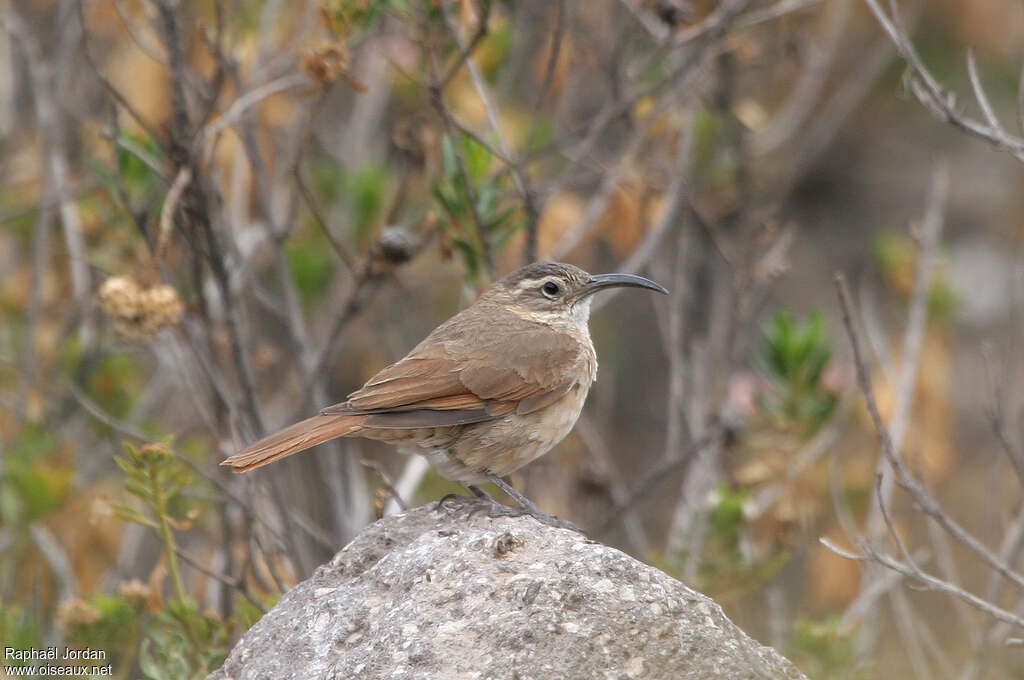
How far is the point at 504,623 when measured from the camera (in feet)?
10.6

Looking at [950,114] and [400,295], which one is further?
[400,295]

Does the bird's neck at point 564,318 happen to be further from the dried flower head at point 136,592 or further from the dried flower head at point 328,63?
the dried flower head at point 136,592

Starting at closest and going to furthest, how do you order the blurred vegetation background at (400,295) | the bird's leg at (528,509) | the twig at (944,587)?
the twig at (944,587), the bird's leg at (528,509), the blurred vegetation background at (400,295)

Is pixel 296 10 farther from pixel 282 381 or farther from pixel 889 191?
pixel 889 191

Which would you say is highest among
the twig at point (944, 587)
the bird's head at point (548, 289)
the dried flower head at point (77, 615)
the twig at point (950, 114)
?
the twig at point (950, 114)

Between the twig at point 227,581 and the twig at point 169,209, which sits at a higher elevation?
the twig at point 169,209

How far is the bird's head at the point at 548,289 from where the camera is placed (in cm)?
563

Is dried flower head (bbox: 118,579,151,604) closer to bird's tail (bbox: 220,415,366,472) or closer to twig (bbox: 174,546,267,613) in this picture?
twig (bbox: 174,546,267,613)

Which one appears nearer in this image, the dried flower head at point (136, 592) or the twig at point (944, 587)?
the twig at point (944, 587)

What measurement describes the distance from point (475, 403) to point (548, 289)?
3.12 feet

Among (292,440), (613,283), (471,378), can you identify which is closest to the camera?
(292,440)

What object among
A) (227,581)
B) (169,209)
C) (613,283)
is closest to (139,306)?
(169,209)

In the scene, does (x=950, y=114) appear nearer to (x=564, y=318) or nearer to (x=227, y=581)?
(x=564, y=318)

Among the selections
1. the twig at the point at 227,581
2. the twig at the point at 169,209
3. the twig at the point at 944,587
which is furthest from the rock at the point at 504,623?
the twig at the point at 169,209
